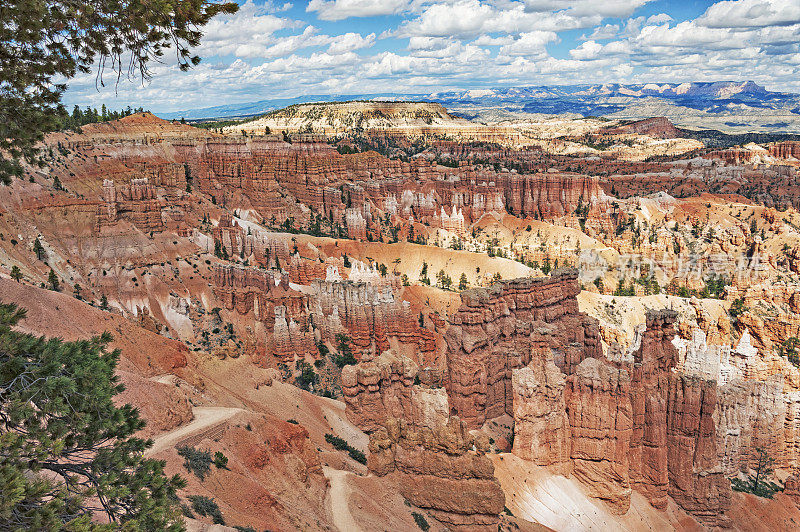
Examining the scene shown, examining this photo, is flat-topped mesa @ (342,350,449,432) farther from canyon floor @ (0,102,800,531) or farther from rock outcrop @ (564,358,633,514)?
rock outcrop @ (564,358,633,514)

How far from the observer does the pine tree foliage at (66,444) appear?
9164 millimetres

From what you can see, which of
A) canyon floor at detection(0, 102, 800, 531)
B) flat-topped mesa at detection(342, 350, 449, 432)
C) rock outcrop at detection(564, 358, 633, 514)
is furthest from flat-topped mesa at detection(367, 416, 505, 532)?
rock outcrop at detection(564, 358, 633, 514)

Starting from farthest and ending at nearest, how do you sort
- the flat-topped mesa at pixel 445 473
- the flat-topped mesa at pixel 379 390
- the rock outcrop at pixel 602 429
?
the flat-topped mesa at pixel 379 390, the rock outcrop at pixel 602 429, the flat-topped mesa at pixel 445 473

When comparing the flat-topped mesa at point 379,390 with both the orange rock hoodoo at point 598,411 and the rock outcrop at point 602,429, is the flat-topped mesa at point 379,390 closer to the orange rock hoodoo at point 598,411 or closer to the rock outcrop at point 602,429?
the orange rock hoodoo at point 598,411

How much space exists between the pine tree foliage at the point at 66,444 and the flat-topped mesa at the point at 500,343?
2593 centimetres

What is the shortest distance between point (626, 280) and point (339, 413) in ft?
170

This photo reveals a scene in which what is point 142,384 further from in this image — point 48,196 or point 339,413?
point 48,196

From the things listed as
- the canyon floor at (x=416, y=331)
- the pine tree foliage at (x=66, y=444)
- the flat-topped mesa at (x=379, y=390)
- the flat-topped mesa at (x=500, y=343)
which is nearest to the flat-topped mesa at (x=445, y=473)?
the canyon floor at (x=416, y=331)

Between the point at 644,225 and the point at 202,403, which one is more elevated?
the point at 202,403

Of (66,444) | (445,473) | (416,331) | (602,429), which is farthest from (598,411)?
(66,444)

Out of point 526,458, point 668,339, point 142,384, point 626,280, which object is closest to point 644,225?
point 626,280

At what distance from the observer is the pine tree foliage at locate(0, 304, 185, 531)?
9164 millimetres

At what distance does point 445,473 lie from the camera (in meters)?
25.4

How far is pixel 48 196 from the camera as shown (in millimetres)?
56531
